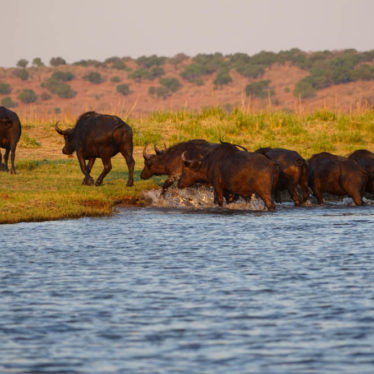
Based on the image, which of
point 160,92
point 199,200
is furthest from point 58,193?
point 160,92

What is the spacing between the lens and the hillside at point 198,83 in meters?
78.6

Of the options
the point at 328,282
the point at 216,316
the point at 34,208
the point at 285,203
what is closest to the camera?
the point at 216,316

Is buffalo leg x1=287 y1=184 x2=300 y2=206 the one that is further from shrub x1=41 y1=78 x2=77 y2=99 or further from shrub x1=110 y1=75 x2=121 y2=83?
shrub x1=110 y1=75 x2=121 y2=83

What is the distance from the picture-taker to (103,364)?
629 cm

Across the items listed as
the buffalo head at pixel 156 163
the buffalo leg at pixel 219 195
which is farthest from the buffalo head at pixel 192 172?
the buffalo head at pixel 156 163

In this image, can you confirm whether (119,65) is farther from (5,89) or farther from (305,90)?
(305,90)

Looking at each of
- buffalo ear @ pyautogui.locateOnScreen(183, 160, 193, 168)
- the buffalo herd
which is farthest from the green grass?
→ buffalo ear @ pyautogui.locateOnScreen(183, 160, 193, 168)

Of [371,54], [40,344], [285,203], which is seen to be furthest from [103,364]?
[371,54]

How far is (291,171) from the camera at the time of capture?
56.1 ft

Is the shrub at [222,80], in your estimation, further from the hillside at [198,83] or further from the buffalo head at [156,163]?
the buffalo head at [156,163]

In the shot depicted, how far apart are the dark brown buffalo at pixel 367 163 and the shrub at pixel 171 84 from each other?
68.7 metres

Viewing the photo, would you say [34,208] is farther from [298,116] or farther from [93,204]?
[298,116]

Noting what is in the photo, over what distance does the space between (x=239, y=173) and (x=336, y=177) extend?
263cm

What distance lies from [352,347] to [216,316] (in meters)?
1.46
